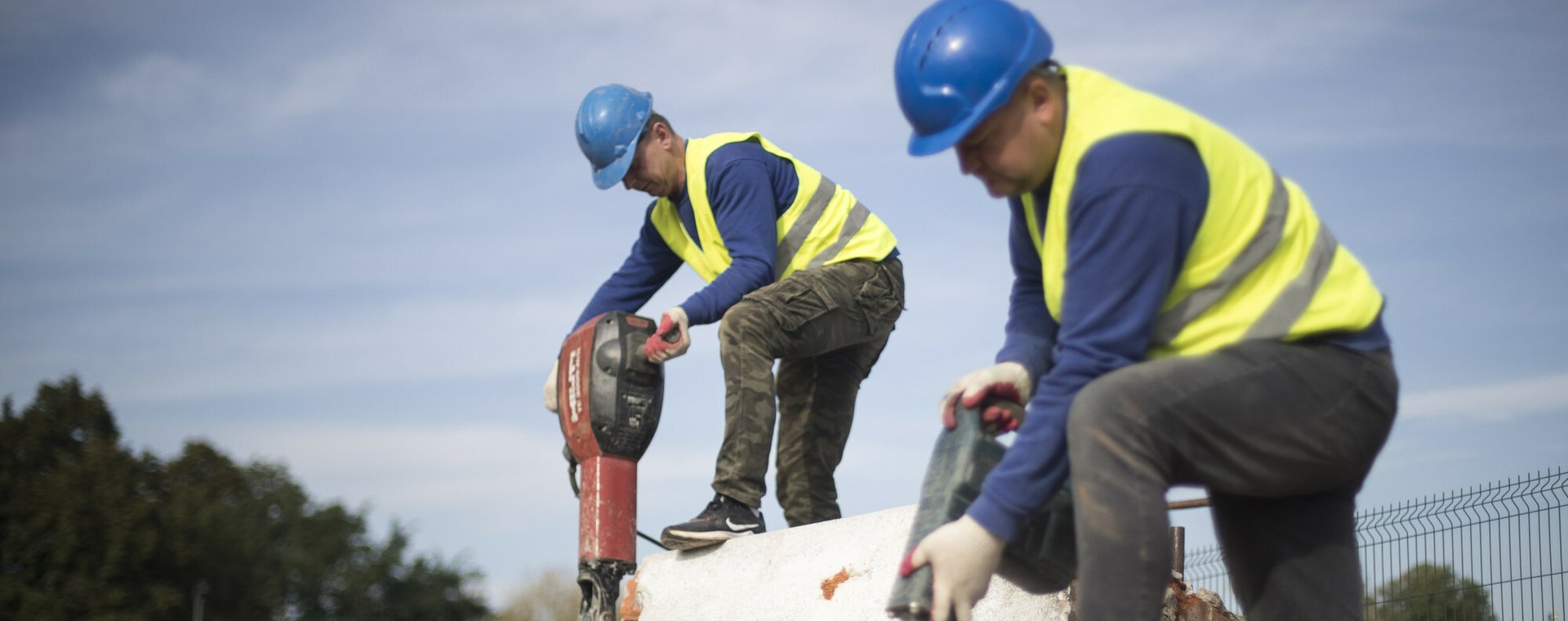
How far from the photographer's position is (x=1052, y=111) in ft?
7.29

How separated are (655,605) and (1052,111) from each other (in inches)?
104

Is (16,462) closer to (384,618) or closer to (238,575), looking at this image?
(238,575)

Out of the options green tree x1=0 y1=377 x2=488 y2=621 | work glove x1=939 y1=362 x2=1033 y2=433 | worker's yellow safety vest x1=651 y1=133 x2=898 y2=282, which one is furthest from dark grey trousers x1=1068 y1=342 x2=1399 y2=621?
green tree x1=0 y1=377 x2=488 y2=621

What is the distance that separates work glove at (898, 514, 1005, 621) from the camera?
2078mm

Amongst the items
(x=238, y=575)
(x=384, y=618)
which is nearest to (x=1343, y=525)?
(x=238, y=575)

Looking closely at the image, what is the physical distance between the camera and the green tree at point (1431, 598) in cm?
856

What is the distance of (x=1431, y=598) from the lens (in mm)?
8906

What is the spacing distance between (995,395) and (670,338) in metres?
2.06

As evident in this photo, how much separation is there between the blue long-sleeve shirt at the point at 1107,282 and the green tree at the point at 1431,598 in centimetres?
Result: 741

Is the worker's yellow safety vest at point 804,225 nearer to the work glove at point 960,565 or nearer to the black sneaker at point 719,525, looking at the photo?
the black sneaker at point 719,525

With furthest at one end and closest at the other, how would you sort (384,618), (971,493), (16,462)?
(384,618) → (16,462) → (971,493)

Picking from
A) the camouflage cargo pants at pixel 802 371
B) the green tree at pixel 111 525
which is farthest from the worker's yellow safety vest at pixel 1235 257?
the green tree at pixel 111 525

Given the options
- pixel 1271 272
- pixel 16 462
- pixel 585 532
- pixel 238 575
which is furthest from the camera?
pixel 238 575

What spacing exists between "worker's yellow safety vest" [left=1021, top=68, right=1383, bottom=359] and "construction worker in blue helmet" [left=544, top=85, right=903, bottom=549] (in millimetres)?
2184
